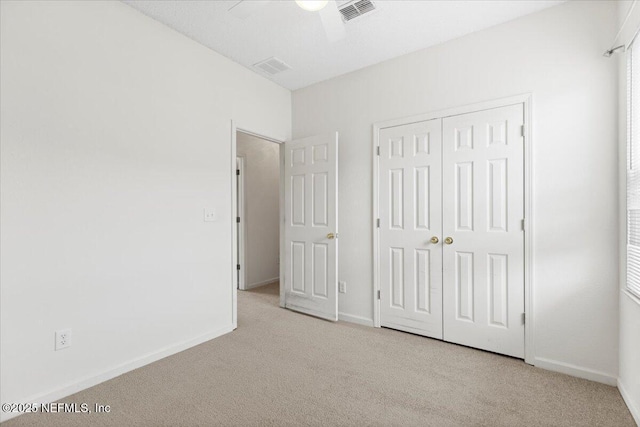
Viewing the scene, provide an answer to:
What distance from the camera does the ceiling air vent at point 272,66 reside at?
121 inches

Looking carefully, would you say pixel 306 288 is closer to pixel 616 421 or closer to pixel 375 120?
pixel 375 120

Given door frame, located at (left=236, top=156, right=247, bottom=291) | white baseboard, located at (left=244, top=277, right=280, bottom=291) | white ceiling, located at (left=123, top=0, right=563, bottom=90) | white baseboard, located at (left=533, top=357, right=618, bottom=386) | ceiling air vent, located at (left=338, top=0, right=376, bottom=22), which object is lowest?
white baseboard, located at (left=244, top=277, right=280, bottom=291)

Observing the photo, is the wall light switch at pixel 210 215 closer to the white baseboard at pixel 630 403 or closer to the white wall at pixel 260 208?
the white wall at pixel 260 208

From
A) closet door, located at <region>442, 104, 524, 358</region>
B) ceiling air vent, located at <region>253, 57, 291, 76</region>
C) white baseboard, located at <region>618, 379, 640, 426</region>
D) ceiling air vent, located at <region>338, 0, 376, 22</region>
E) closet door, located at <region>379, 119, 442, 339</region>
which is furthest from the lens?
ceiling air vent, located at <region>253, 57, 291, 76</region>

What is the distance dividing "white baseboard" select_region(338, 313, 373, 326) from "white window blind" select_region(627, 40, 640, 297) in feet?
6.64

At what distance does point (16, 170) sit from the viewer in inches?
70.6

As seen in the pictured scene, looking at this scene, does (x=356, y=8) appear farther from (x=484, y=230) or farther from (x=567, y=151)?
(x=484, y=230)

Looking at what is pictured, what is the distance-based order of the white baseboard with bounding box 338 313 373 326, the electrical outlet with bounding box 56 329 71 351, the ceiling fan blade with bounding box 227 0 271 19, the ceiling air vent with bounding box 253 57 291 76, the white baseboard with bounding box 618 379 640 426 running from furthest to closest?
the white baseboard with bounding box 338 313 373 326
the ceiling air vent with bounding box 253 57 291 76
the electrical outlet with bounding box 56 329 71 351
the ceiling fan blade with bounding box 227 0 271 19
the white baseboard with bounding box 618 379 640 426

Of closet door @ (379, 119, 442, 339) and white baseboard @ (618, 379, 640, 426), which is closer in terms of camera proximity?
white baseboard @ (618, 379, 640, 426)

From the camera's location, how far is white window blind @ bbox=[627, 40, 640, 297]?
1.76 meters

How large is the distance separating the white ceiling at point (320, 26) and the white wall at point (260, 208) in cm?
193

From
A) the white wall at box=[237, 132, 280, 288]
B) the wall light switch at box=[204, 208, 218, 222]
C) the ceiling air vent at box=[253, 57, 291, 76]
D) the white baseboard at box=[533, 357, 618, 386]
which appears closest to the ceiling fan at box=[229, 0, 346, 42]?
the ceiling air vent at box=[253, 57, 291, 76]

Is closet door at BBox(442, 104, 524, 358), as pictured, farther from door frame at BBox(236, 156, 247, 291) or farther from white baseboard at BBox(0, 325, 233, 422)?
door frame at BBox(236, 156, 247, 291)

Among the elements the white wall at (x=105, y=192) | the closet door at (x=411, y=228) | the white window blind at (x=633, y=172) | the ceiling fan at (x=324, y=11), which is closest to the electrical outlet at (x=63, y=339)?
the white wall at (x=105, y=192)
